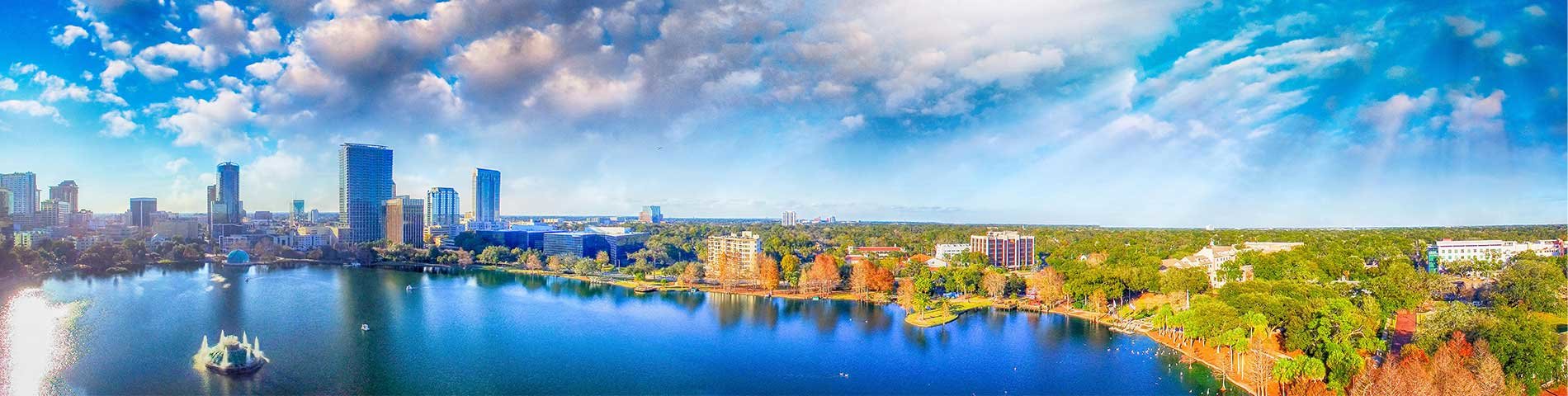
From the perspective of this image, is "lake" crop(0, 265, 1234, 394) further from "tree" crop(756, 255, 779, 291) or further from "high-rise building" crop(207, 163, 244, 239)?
"high-rise building" crop(207, 163, 244, 239)

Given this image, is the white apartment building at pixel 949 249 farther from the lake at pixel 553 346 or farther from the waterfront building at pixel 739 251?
the lake at pixel 553 346

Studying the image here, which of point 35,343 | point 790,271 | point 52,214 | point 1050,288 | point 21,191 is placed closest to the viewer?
point 35,343

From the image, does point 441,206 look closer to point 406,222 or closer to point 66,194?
point 406,222

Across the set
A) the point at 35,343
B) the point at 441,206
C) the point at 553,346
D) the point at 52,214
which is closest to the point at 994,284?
the point at 553,346

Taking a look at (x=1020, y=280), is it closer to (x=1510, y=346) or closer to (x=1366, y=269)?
(x=1366, y=269)

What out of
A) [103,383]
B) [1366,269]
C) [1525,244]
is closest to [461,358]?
[103,383]
